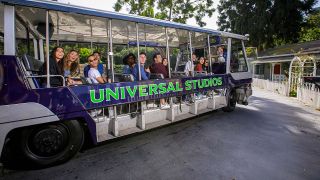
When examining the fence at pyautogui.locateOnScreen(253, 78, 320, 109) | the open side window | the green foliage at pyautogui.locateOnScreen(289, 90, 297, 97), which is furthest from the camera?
the green foliage at pyautogui.locateOnScreen(289, 90, 297, 97)

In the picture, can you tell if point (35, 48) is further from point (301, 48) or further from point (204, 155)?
point (301, 48)

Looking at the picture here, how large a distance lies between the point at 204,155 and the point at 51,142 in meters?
2.80

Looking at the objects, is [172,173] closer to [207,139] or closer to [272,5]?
[207,139]

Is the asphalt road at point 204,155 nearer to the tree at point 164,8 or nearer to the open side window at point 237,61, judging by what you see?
the open side window at point 237,61

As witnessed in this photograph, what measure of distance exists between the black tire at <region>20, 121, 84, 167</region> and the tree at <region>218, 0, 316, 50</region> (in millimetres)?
31294

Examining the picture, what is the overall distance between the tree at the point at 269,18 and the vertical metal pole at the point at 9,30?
104ft

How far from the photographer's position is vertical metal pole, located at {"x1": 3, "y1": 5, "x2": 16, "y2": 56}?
308 centimetres

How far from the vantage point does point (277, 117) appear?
24.7 feet

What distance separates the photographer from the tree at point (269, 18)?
2873cm

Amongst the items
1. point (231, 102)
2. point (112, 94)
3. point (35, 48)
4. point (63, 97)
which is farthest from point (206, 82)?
point (35, 48)

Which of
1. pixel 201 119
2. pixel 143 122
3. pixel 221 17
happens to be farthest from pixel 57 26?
pixel 221 17

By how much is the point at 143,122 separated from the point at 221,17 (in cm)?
3548

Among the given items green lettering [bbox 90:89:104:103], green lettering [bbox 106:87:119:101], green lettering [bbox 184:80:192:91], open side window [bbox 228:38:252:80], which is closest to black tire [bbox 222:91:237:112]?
open side window [bbox 228:38:252:80]

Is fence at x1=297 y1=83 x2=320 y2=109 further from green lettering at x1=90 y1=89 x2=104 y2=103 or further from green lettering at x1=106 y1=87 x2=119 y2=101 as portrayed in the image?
green lettering at x1=90 y1=89 x2=104 y2=103
